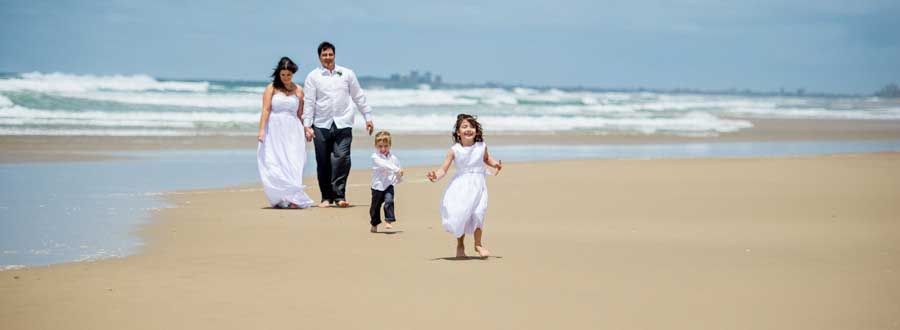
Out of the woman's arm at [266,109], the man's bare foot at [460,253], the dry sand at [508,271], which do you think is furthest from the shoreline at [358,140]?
the man's bare foot at [460,253]

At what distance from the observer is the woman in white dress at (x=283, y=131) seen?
10188 mm

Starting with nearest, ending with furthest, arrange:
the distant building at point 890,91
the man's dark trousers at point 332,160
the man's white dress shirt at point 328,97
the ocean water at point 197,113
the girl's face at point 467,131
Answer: the girl's face at point 467,131, the man's dark trousers at point 332,160, the man's white dress shirt at point 328,97, the ocean water at point 197,113, the distant building at point 890,91

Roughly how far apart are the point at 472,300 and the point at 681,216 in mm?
4224

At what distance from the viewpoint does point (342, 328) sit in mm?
4699

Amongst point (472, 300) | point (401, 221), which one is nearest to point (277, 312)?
point (472, 300)

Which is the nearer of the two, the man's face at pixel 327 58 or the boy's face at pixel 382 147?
the boy's face at pixel 382 147

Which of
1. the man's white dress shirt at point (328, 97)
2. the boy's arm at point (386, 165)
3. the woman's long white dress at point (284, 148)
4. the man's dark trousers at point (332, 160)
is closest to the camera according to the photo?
the boy's arm at point (386, 165)

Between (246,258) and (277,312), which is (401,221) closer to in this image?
(246,258)

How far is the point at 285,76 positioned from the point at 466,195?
13.3 ft

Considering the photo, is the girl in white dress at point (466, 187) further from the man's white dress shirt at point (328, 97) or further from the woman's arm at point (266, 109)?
the woman's arm at point (266, 109)

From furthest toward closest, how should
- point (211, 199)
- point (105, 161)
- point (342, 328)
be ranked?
point (105, 161)
point (211, 199)
point (342, 328)

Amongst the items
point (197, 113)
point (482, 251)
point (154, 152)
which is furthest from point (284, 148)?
point (197, 113)

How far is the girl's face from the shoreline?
32.0ft

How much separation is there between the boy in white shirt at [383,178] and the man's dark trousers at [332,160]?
200cm
